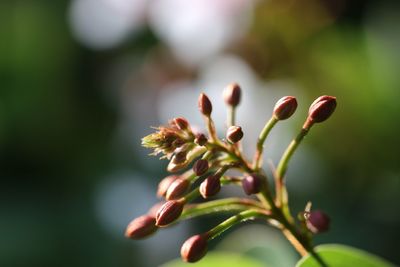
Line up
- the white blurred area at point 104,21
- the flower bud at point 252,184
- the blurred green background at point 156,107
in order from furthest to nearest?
the white blurred area at point 104,21, the blurred green background at point 156,107, the flower bud at point 252,184

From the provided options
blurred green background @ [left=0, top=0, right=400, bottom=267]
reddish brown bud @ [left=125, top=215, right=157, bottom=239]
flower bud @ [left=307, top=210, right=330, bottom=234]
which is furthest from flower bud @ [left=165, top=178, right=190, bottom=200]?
blurred green background @ [left=0, top=0, right=400, bottom=267]

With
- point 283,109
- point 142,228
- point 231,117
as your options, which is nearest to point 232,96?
point 231,117

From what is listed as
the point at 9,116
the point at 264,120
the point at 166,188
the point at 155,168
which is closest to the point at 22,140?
the point at 9,116

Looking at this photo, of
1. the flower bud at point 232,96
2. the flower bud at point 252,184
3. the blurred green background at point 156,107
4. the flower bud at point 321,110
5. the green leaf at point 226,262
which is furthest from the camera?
the blurred green background at point 156,107

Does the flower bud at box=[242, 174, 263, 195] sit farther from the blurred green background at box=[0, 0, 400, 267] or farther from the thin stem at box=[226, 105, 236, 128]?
the blurred green background at box=[0, 0, 400, 267]

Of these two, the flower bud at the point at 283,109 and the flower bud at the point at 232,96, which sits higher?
the flower bud at the point at 232,96

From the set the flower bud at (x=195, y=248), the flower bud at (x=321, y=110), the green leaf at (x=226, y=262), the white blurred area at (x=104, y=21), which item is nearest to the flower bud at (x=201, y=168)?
the flower bud at (x=195, y=248)

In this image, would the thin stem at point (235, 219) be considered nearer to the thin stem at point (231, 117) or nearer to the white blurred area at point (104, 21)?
the thin stem at point (231, 117)
